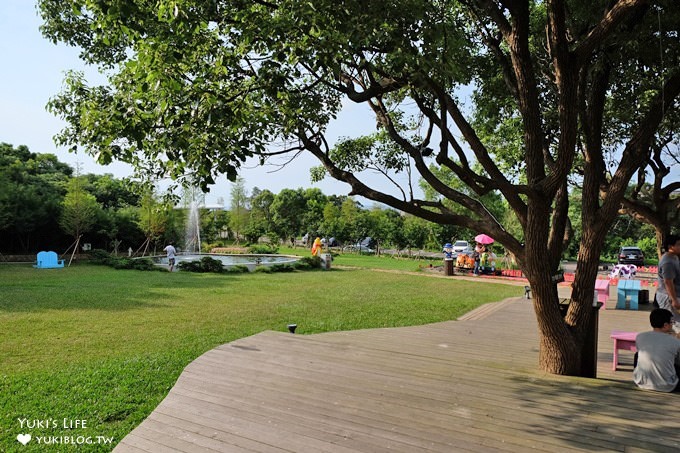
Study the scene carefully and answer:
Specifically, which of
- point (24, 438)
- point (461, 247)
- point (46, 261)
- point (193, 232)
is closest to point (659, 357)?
point (24, 438)

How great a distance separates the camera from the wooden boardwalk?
3.33 meters

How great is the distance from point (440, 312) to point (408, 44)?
713cm

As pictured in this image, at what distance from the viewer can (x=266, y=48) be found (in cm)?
402

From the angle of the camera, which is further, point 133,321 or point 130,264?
point 130,264

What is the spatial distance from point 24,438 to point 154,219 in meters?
23.9

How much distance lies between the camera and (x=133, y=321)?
27.7 feet

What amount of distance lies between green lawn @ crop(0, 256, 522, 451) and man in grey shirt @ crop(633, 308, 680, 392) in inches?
181

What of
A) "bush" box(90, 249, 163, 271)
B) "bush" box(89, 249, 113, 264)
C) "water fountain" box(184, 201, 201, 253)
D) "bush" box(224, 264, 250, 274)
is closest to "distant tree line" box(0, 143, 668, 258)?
"water fountain" box(184, 201, 201, 253)

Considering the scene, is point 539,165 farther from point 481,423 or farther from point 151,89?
point 151,89

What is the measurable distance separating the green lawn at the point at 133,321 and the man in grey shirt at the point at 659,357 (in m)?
4.59

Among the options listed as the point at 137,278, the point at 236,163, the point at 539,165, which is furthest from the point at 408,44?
the point at 137,278

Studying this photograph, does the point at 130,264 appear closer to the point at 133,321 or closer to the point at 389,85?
the point at 133,321

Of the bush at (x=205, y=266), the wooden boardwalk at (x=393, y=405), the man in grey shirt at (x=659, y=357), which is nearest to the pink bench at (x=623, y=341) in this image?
the wooden boardwalk at (x=393, y=405)

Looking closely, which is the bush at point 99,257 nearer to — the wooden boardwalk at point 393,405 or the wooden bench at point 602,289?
the wooden boardwalk at point 393,405
